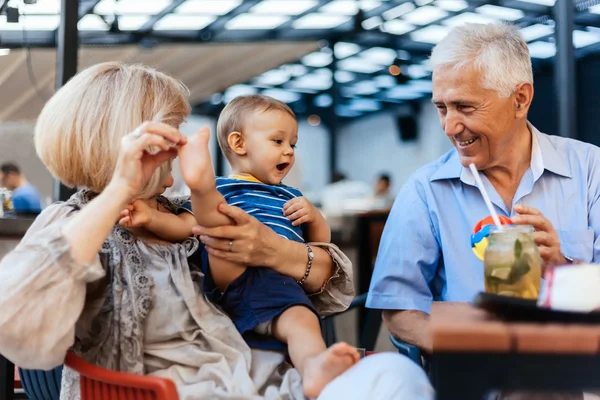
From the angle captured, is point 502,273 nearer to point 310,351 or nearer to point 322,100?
point 310,351

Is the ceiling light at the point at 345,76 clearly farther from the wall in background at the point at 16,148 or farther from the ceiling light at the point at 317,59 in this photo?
the wall in background at the point at 16,148

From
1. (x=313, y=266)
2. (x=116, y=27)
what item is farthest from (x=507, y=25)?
(x=116, y=27)

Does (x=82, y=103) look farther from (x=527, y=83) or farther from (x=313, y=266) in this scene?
(x=527, y=83)

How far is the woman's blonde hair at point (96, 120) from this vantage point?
5.23 feet

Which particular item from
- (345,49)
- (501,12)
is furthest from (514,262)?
(345,49)

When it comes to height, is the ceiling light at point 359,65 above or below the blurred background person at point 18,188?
above

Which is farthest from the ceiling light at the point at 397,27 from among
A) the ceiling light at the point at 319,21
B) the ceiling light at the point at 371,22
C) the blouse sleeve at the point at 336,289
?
the blouse sleeve at the point at 336,289

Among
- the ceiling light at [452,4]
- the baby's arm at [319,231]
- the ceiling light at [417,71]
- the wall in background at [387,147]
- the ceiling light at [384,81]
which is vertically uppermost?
the ceiling light at [452,4]

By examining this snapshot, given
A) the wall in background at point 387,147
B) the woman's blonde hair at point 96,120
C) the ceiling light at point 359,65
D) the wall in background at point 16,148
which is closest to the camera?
the woman's blonde hair at point 96,120

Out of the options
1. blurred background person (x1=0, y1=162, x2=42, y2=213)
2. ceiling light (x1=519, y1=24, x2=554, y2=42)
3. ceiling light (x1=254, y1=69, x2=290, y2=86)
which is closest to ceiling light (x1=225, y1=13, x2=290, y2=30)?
ceiling light (x1=254, y1=69, x2=290, y2=86)

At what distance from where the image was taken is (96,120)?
1.59 m

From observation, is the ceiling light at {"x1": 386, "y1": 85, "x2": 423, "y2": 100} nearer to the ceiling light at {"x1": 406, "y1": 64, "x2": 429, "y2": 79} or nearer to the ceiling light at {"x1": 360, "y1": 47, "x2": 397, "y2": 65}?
the ceiling light at {"x1": 406, "y1": 64, "x2": 429, "y2": 79}

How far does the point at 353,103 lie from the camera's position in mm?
21312

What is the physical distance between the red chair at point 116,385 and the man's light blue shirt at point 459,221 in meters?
0.91
